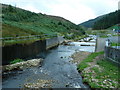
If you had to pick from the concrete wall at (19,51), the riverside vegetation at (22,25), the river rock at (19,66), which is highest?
the riverside vegetation at (22,25)

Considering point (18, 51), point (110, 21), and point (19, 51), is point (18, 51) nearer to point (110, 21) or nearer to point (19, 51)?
point (19, 51)

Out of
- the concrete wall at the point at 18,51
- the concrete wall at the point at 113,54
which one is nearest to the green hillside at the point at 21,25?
the concrete wall at the point at 18,51

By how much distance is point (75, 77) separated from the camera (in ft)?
47.2

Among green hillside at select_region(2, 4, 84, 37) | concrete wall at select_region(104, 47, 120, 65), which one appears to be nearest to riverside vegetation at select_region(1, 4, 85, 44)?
green hillside at select_region(2, 4, 84, 37)

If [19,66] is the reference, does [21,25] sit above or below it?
above

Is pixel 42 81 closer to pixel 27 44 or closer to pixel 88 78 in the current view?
pixel 88 78

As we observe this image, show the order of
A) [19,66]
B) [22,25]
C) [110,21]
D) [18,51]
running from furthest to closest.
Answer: [110,21] < [22,25] < [18,51] < [19,66]

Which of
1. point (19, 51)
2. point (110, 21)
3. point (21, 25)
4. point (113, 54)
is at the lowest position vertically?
point (19, 51)

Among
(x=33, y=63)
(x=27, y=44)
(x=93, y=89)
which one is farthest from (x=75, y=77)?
(x=27, y=44)

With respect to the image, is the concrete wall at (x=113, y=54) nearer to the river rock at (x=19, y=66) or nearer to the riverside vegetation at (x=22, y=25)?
the river rock at (x=19, y=66)

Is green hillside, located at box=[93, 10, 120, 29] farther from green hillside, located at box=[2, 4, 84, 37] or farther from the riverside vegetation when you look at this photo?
green hillside, located at box=[2, 4, 84, 37]

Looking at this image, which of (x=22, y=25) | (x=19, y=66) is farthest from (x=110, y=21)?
(x=19, y=66)

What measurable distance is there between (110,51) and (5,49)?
13.6 meters

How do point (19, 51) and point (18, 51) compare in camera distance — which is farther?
point (19, 51)
